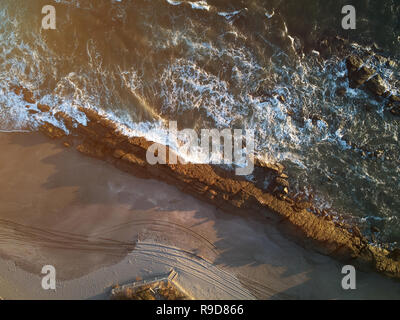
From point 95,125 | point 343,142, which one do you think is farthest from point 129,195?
point 343,142

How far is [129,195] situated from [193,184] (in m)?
2.08

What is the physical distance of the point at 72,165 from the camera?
763cm

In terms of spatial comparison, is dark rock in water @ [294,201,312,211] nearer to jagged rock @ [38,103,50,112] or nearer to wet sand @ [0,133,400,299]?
wet sand @ [0,133,400,299]

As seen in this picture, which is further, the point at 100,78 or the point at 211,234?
the point at 100,78

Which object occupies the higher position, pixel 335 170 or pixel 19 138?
pixel 19 138

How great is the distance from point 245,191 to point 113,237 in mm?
4429

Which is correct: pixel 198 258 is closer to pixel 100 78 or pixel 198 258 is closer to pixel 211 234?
pixel 211 234

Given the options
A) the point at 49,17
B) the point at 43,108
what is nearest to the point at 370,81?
the point at 43,108

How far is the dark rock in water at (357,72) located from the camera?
7.86 meters

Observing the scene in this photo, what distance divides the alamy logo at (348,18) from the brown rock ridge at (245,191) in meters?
5.27

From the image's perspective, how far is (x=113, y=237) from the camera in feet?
25.0

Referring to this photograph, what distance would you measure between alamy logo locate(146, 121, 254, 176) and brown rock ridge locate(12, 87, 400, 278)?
0.27 m

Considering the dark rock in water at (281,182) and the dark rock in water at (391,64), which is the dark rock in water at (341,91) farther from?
the dark rock in water at (281,182)

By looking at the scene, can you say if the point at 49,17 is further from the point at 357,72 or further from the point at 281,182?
the point at 357,72
